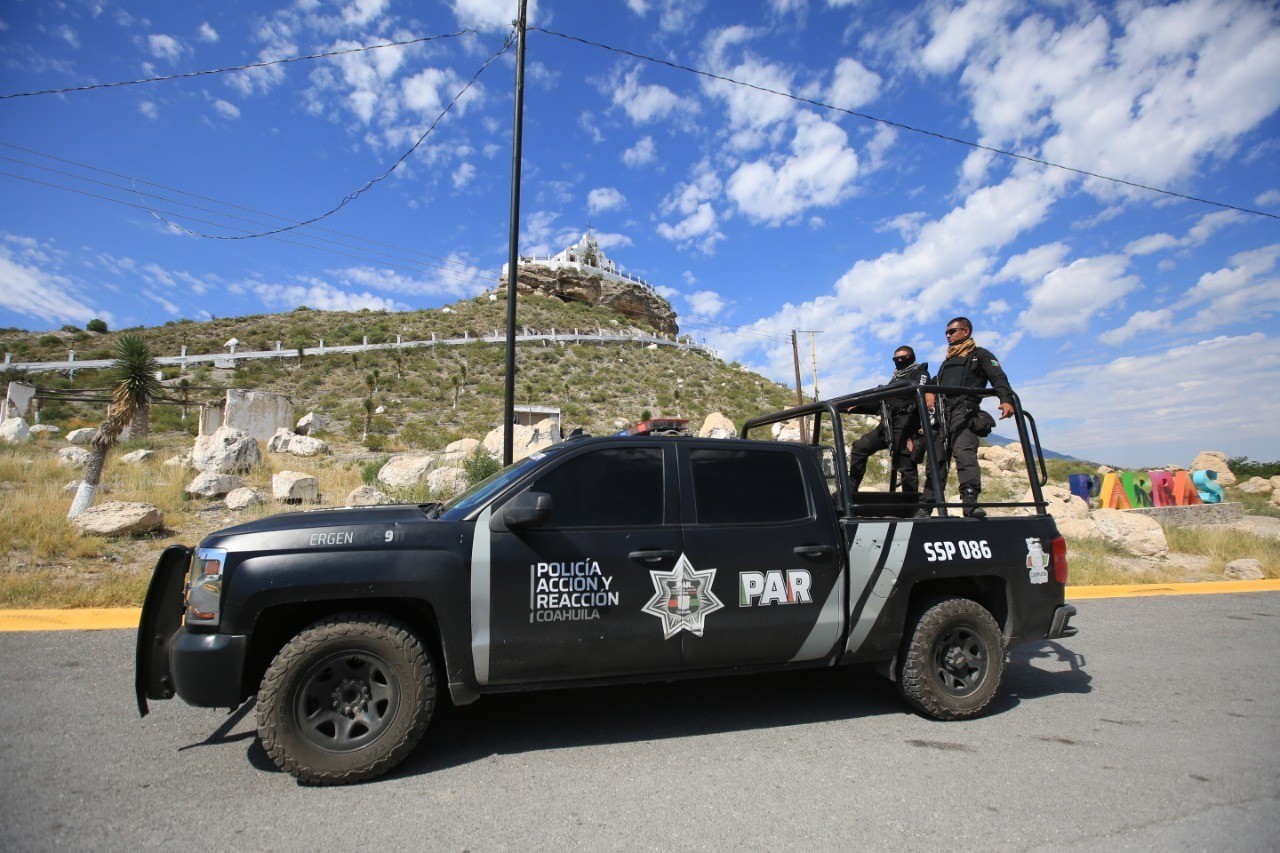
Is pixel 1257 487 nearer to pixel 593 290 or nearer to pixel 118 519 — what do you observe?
pixel 118 519

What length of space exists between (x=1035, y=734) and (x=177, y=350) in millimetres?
47598

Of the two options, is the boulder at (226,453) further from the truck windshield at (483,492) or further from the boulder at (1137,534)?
the boulder at (1137,534)

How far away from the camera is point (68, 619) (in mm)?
5719

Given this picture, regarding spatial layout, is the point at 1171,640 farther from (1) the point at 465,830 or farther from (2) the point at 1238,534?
(2) the point at 1238,534

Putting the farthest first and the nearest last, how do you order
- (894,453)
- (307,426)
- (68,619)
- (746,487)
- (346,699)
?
(307,426) < (894,453) < (68,619) < (746,487) < (346,699)

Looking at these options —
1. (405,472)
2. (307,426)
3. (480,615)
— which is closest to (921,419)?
(480,615)

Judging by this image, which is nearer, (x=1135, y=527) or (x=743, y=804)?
(x=743, y=804)

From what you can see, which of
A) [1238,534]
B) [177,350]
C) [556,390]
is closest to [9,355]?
[177,350]

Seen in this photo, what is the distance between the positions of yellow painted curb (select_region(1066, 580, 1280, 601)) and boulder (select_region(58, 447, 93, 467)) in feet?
55.3

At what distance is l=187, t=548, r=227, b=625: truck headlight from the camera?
3.15 metres

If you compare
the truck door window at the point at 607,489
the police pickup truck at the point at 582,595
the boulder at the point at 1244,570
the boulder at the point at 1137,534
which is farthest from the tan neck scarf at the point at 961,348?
the boulder at the point at 1244,570

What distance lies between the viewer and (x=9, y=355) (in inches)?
1281

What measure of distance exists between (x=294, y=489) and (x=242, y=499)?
776mm

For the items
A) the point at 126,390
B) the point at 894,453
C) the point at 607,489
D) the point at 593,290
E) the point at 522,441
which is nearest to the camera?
the point at 607,489
